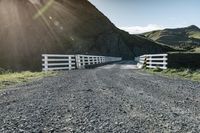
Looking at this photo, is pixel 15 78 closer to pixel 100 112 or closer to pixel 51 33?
pixel 100 112

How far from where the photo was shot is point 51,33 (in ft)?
304

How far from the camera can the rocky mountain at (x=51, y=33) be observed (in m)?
79.3

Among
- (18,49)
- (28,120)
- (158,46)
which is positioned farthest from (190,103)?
(158,46)

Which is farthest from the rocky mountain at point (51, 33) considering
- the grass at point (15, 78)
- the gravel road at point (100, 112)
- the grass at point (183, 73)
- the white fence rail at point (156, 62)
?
the gravel road at point (100, 112)

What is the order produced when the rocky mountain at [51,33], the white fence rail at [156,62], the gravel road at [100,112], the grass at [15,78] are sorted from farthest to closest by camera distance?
the rocky mountain at [51,33], the white fence rail at [156,62], the grass at [15,78], the gravel road at [100,112]

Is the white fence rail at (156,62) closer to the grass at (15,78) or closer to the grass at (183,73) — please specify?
the grass at (183,73)

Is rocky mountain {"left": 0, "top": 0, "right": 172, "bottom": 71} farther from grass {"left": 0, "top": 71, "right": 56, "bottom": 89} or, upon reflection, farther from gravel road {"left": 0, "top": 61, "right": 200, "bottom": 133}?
gravel road {"left": 0, "top": 61, "right": 200, "bottom": 133}

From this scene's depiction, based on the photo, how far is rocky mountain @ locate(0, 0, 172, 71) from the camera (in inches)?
3124

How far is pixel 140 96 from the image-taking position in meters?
10.4

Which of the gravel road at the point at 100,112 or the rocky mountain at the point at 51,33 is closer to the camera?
the gravel road at the point at 100,112

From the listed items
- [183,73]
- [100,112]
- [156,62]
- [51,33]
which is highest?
[51,33]

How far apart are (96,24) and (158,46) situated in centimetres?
3503

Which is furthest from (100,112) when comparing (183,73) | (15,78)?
Answer: (183,73)

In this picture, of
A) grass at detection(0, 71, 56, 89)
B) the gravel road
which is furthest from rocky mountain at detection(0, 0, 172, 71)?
Result: the gravel road
